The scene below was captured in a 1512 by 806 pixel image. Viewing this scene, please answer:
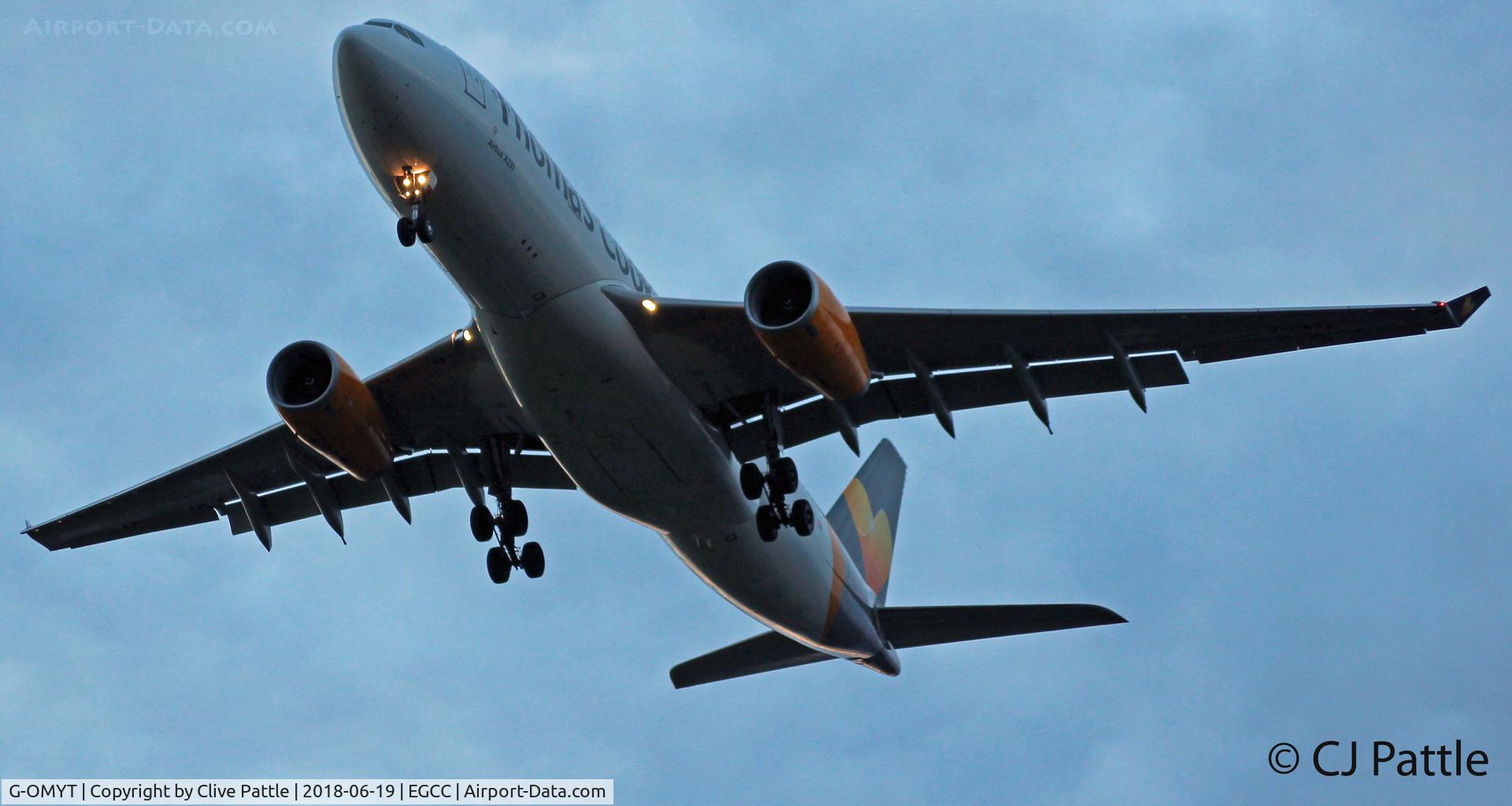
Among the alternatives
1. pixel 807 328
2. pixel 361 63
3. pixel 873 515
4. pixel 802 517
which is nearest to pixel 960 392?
pixel 802 517

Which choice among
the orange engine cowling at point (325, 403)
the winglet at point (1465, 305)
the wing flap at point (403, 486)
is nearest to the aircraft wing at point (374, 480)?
the wing flap at point (403, 486)

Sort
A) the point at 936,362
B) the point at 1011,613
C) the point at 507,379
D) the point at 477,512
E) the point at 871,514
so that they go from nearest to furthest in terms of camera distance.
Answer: the point at 507,379, the point at 936,362, the point at 477,512, the point at 1011,613, the point at 871,514

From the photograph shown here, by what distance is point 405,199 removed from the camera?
19.5 metres

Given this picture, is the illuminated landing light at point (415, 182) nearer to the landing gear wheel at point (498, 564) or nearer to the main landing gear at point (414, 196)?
the main landing gear at point (414, 196)

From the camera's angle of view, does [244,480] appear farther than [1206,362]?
Yes

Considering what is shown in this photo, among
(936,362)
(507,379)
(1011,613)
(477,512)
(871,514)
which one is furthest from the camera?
(871,514)

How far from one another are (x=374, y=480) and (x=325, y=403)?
6.25 m

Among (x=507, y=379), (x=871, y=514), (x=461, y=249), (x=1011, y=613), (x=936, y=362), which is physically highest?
(x=461, y=249)

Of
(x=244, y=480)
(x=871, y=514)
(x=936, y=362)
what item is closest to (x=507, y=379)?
(x=936, y=362)

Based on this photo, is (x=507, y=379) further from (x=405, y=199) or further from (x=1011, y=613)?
(x=1011, y=613)

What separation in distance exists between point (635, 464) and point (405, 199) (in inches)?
201

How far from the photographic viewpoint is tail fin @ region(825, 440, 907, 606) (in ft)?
102

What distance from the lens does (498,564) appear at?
83.6 ft

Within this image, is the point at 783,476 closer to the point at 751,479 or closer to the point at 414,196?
the point at 751,479
